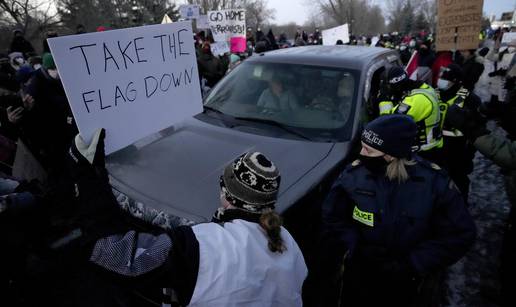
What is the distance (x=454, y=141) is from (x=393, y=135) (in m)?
2.83

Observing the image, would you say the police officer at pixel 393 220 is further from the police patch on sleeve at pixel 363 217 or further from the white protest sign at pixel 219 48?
the white protest sign at pixel 219 48

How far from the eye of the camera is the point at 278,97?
132 inches

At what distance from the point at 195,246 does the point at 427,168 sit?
1.42m

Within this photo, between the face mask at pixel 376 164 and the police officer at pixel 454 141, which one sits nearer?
the face mask at pixel 376 164

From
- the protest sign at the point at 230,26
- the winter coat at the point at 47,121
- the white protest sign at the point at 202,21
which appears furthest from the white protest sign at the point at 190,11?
the winter coat at the point at 47,121

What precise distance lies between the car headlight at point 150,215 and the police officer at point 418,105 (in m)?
2.39

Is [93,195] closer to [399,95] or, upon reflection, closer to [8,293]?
[8,293]

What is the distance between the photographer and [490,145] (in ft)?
7.95

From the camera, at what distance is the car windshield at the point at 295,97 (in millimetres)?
3025

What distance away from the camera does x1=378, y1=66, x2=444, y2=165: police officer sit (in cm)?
341

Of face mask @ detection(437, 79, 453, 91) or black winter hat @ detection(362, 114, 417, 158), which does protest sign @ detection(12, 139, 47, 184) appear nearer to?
black winter hat @ detection(362, 114, 417, 158)

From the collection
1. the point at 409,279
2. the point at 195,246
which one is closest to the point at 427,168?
the point at 409,279

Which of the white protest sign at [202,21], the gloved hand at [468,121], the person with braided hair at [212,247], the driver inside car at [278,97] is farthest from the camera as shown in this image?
the white protest sign at [202,21]

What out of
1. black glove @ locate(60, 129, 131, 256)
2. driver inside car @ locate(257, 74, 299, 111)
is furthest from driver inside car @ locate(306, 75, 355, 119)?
black glove @ locate(60, 129, 131, 256)
